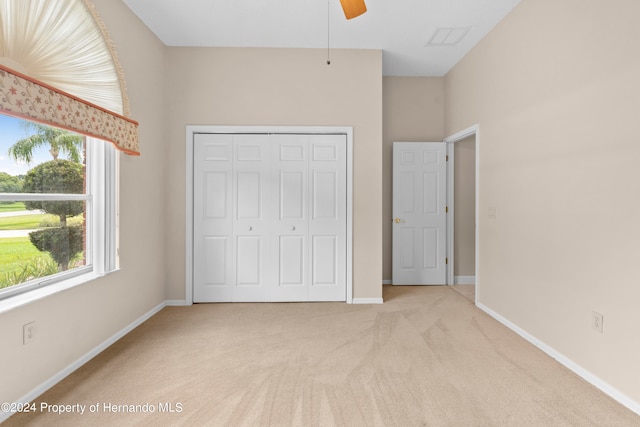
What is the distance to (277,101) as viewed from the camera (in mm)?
3754

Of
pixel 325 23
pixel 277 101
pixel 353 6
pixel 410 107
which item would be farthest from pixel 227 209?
pixel 410 107

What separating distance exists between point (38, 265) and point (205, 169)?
1919 millimetres

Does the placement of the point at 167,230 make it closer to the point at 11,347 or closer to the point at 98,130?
the point at 98,130

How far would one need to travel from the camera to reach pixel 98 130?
2348 millimetres

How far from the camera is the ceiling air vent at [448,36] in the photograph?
11.0 ft

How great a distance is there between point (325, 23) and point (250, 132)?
140 centimetres

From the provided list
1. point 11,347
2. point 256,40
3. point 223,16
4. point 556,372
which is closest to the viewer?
point 11,347

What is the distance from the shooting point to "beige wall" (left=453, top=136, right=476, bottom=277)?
181 inches

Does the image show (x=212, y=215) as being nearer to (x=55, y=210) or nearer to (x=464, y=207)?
(x=55, y=210)

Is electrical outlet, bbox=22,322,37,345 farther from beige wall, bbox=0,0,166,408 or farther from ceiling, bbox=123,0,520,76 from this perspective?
ceiling, bbox=123,0,520,76

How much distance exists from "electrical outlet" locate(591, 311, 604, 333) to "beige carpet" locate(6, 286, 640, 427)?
380 mm

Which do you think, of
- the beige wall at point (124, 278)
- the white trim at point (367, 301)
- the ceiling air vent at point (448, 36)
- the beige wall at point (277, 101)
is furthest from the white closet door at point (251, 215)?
the ceiling air vent at point (448, 36)

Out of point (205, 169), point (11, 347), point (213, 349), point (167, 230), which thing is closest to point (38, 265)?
point (11, 347)

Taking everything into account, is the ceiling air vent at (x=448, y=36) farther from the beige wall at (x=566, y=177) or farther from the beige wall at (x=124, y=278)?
the beige wall at (x=124, y=278)
